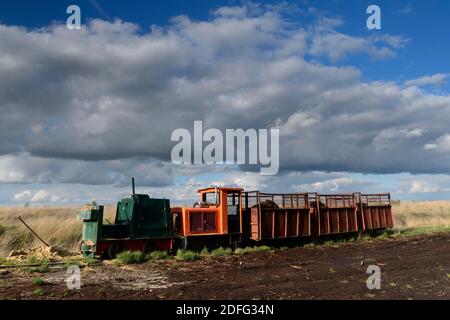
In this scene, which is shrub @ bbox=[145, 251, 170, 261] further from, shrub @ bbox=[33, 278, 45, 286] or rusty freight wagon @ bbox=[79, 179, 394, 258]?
shrub @ bbox=[33, 278, 45, 286]

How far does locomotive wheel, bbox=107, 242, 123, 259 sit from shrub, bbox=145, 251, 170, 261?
3.44ft

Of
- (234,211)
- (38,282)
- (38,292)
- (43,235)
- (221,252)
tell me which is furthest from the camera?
(43,235)

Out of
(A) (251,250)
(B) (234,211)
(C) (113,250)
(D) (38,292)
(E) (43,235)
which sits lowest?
Result: (D) (38,292)

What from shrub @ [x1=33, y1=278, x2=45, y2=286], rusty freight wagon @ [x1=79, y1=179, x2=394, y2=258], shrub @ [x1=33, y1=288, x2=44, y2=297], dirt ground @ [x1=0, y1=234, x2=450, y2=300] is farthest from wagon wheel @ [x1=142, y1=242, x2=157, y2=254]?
shrub @ [x1=33, y1=288, x2=44, y2=297]

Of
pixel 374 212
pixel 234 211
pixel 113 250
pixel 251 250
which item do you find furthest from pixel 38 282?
pixel 374 212

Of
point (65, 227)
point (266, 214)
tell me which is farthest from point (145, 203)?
point (65, 227)

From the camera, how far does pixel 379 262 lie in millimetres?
14688

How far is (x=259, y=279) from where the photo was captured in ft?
37.6

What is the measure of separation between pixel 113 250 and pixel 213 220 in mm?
4123

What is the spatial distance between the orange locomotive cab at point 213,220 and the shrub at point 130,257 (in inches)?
91.0

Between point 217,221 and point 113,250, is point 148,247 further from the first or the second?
point 217,221

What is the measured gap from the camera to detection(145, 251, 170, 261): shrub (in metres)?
15.1
